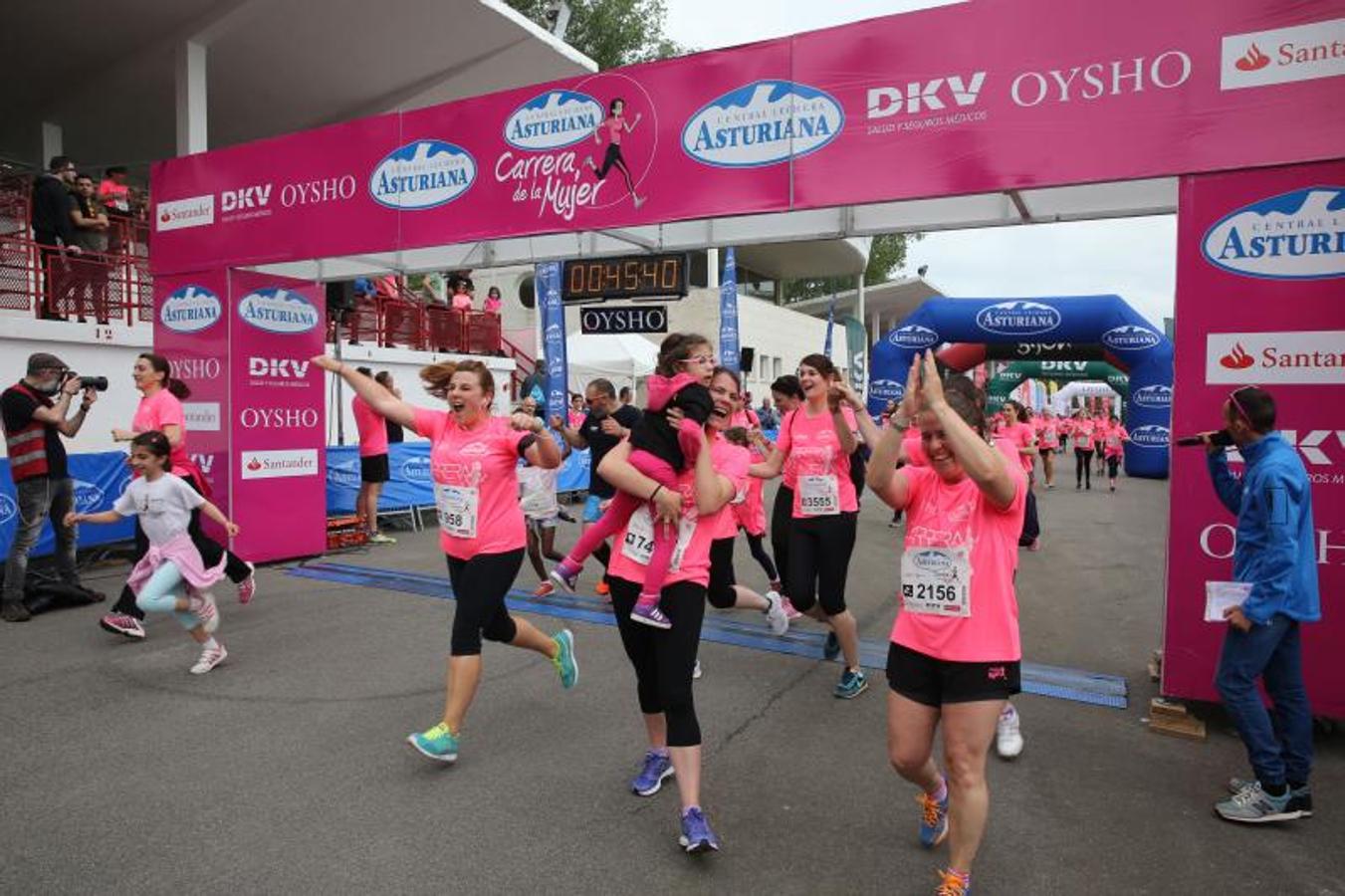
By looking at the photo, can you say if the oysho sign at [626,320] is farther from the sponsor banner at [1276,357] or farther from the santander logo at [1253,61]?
the santander logo at [1253,61]

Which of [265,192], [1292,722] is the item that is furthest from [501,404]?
[1292,722]

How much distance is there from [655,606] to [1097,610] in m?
5.79

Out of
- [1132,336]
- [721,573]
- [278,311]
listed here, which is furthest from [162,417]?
[1132,336]

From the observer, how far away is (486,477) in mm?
4148

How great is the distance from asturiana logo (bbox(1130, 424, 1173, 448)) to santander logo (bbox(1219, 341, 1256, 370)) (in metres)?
18.0

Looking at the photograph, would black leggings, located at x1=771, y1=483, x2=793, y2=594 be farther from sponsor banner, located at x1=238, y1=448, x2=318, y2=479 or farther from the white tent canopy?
the white tent canopy

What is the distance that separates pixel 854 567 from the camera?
30.7ft

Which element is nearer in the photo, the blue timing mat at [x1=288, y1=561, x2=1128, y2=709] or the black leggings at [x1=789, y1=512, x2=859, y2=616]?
the black leggings at [x1=789, y1=512, x2=859, y2=616]

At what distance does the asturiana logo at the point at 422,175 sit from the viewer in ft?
23.9

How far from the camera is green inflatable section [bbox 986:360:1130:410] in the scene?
2945 cm

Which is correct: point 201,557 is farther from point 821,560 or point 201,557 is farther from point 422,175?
point 821,560

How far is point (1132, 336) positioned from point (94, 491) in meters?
19.3

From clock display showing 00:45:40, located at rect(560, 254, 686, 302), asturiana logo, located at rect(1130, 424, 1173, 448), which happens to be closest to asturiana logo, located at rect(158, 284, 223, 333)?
clock display showing 00:45:40, located at rect(560, 254, 686, 302)

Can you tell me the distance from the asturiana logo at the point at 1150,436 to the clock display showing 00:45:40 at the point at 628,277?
17.1m
